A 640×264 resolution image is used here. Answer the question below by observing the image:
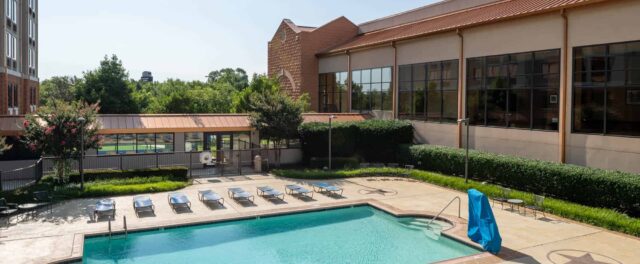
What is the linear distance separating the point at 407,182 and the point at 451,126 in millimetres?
4812

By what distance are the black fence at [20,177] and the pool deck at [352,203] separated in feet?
10.7

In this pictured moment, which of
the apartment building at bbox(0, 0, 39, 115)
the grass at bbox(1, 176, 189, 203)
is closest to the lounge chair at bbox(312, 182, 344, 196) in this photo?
the grass at bbox(1, 176, 189, 203)

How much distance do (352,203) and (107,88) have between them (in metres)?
32.4

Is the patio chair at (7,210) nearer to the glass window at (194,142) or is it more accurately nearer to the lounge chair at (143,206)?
the lounge chair at (143,206)

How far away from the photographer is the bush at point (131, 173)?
22734mm

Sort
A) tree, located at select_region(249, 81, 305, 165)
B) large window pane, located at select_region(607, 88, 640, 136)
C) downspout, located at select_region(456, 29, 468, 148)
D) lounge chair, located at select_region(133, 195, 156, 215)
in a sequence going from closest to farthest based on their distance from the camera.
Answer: lounge chair, located at select_region(133, 195, 156, 215) → large window pane, located at select_region(607, 88, 640, 136) → downspout, located at select_region(456, 29, 468, 148) → tree, located at select_region(249, 81, 305, 165)

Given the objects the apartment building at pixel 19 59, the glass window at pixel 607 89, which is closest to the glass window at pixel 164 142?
the apartment building at pixel 19 59

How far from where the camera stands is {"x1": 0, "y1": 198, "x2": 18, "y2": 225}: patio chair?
16566mm

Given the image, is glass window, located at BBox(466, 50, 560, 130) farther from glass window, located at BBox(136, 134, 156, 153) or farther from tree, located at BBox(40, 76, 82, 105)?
tree, located at BBox(40, 76, 82, 105)

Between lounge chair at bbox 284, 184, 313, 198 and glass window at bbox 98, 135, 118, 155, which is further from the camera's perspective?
glass window at bbox 98, 135, 118, 155

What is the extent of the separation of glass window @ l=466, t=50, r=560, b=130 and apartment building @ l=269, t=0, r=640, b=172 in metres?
0.05

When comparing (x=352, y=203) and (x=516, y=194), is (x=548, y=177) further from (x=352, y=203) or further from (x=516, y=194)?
(x=352, y=203)

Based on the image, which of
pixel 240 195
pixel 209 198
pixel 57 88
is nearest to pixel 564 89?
pixel 240 195

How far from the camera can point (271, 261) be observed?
13734 mm
